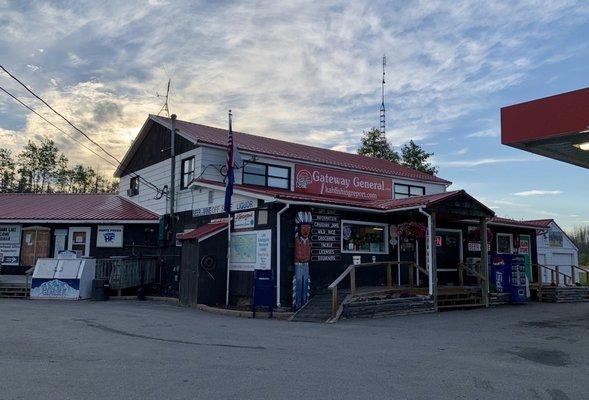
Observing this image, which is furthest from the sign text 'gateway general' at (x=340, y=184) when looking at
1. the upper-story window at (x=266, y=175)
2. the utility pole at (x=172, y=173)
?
the utility pole at (x=172, y=173)

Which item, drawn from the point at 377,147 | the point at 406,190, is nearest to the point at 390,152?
the point at 377,147

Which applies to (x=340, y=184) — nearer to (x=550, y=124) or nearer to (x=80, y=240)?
(x=80, y=240)

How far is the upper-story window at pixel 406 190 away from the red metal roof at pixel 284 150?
1.54 feet

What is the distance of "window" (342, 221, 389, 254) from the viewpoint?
58.1 feet

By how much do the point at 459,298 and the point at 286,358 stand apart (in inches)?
432

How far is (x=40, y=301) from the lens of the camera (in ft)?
61.6

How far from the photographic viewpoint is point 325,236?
55.9 feet

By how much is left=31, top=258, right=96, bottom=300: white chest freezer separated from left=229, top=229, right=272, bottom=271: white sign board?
6.05 metres

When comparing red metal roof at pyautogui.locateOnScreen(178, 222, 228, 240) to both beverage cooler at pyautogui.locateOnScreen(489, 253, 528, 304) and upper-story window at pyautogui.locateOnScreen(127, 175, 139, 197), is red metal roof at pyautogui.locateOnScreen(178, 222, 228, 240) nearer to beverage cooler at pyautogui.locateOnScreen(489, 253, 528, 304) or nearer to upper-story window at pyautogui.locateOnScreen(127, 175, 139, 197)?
upper-story window at pyautogui.locateOnScreen(127, 175, 139, 197)

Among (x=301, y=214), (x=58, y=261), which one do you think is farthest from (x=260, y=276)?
(x=58, y=261)

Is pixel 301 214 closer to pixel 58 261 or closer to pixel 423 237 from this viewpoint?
pixel 423 237

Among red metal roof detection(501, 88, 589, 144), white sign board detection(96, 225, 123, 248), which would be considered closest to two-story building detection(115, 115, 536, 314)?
white sign board detection(96, 225, 123, 248)

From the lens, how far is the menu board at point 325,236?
55.1 ft

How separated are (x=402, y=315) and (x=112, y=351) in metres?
8.88
